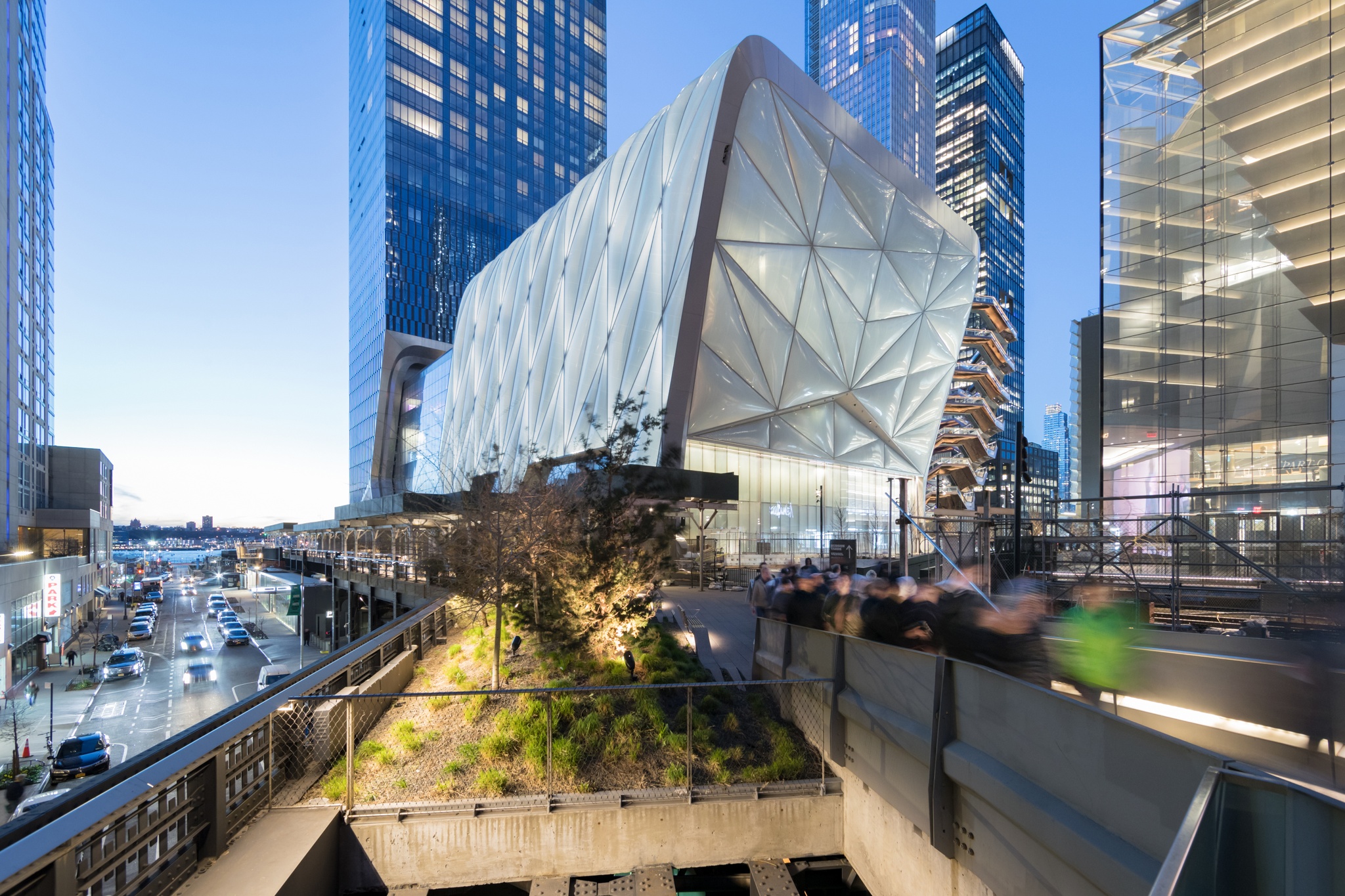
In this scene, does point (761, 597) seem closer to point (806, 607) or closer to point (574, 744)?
point (806, 607)

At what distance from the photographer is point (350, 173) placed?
112938mm

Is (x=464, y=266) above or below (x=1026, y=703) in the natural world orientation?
above

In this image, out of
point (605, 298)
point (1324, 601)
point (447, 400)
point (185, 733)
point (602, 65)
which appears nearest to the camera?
point (185, 733)

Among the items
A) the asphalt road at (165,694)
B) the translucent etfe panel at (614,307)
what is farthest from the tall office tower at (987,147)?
the asphalt road at (165,694)

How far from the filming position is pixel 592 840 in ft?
27.1

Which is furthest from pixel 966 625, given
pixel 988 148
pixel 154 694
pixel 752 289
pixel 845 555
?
pixel 988 148

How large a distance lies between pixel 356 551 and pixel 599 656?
4089 cm

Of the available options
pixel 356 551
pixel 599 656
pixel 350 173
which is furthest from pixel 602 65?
pixel 599 656

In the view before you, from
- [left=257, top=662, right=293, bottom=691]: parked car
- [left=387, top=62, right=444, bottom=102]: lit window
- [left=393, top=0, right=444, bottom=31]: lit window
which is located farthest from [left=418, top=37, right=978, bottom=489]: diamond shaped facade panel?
[left=393, top=0, right=444, bottom=31]: lit window

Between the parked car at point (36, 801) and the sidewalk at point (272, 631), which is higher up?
the parked car at point (36, 801)

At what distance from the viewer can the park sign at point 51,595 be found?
1672 inches

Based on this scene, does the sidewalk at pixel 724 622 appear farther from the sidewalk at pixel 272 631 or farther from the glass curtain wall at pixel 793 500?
the sidewalk at pixel 272 631

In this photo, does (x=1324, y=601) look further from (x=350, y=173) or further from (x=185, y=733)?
(x=350, y=173)

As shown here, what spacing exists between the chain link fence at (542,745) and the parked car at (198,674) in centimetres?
3562
